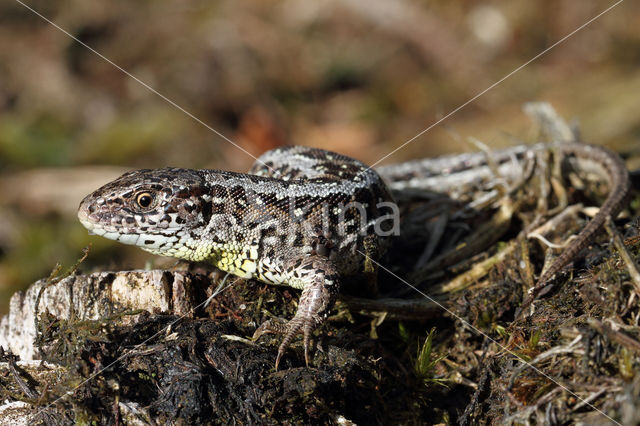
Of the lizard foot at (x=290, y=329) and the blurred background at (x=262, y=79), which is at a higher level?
the blurred background at (x=262, y=79)

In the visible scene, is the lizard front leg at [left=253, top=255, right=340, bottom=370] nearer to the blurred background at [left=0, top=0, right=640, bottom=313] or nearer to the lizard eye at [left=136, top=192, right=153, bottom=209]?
the lizard eye at [left=136, top=192, right=153, bottom=209]

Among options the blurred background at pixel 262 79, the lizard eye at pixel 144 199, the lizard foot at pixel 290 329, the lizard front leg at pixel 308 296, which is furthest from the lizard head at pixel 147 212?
the blurred background at pixel 262 79

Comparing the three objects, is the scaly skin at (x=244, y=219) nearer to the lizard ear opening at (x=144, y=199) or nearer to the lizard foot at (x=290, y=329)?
the lizard ear opening at (x=144, y=199)

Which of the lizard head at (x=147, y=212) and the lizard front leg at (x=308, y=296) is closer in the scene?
the lizard front leg at (x=308, y=296)

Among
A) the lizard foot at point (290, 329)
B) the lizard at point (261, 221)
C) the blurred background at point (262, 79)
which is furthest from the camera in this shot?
the blurred background at point (262, 79)

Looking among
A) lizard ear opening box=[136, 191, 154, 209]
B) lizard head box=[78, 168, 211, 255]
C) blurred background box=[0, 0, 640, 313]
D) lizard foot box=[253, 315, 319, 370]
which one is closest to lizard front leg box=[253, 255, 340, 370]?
lizard foot box=[253, 315, 319, 370]
